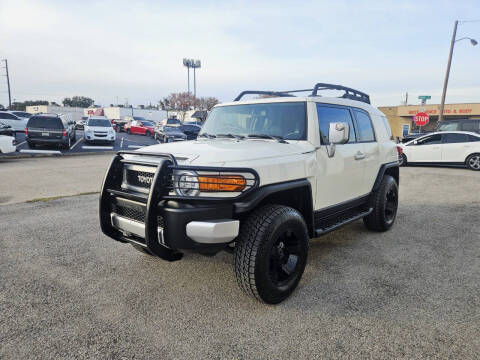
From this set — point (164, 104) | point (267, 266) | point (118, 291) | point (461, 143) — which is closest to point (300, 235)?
point (267, 266)

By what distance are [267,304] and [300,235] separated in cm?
70

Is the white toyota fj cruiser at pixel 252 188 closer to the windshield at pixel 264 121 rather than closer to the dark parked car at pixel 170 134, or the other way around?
the windshield at pixel 264 121

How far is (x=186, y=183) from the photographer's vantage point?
103 inches

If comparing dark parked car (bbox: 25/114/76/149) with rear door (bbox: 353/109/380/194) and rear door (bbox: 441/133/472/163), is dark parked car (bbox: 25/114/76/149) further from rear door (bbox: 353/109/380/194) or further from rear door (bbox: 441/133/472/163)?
rear door (bbox: 441/133/472/163)

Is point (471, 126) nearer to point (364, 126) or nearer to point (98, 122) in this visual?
point (364, 126)

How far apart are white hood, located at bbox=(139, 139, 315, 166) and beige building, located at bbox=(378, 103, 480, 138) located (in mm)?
36379

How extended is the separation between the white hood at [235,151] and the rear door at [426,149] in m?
11.5

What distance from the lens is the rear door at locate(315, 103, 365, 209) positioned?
3483 mm

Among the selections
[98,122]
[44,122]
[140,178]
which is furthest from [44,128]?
[140,178]

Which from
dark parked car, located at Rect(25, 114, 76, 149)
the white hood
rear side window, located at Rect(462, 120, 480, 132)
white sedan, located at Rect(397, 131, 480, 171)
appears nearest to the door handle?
the white hood

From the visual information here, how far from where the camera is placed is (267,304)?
288 cm

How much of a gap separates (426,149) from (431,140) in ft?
1.37

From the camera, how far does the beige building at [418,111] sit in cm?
3441

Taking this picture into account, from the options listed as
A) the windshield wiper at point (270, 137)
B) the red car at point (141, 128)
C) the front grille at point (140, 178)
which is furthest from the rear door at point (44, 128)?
the windshield wiper at point (270, 137)
